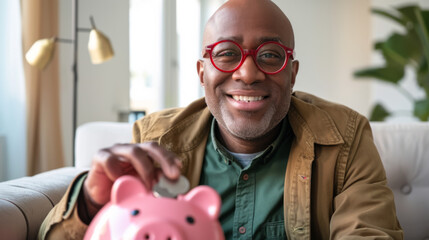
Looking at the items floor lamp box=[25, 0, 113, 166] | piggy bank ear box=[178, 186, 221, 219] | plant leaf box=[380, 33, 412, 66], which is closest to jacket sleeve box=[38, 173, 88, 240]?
piggy bank ear box=[178, 186, 221, 219]

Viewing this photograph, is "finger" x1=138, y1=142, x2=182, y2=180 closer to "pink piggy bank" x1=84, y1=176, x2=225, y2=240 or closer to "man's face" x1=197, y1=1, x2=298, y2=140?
"pink piggy bank" x1=84, y1=176, x2=225, y2=240

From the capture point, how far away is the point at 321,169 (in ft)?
4.23

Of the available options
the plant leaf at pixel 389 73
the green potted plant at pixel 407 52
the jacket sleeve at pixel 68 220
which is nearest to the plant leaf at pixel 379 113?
the green potted plant at pixel 407 52

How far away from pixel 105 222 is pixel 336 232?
661 millimetres

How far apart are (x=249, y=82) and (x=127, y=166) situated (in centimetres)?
47

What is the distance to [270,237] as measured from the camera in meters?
1.28

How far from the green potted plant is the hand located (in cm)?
327

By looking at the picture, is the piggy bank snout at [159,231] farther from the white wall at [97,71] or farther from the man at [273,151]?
the white wall at [97,71]

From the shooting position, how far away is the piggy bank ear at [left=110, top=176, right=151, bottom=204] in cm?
74

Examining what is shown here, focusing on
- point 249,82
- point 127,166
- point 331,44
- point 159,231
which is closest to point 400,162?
point 249,82

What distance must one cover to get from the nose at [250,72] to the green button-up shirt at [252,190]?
0.22 m

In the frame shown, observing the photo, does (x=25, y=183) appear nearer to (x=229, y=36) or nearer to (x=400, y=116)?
(x=229, y=36)

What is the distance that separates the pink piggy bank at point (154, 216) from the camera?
671mm

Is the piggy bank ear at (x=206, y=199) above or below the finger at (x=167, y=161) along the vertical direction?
below
